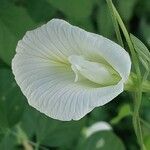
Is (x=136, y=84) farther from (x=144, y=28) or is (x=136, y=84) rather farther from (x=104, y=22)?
(x=144, y=28)

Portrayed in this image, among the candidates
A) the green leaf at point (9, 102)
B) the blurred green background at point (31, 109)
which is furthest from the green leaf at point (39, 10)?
the green leaf at point (9, 102)

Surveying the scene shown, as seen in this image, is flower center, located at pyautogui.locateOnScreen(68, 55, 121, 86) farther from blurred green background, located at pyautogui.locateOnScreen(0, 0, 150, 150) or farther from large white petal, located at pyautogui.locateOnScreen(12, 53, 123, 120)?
blurred green background, located at pyautogui.locateOnScreen(0, 0, 150, 150)

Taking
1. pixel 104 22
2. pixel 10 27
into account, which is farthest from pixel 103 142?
pixel 104 22

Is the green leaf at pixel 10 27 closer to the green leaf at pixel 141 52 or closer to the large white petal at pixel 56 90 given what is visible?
the large white petal at pixel 56 90

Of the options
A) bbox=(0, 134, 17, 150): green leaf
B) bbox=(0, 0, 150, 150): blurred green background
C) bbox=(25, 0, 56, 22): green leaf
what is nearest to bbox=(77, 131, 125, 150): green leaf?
bbox=(0, 0, 150, 150): blurred green background

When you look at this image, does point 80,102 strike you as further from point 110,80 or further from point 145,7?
point 145,7

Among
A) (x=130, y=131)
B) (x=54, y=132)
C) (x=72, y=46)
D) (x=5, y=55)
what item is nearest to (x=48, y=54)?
(x=72, y=46)
